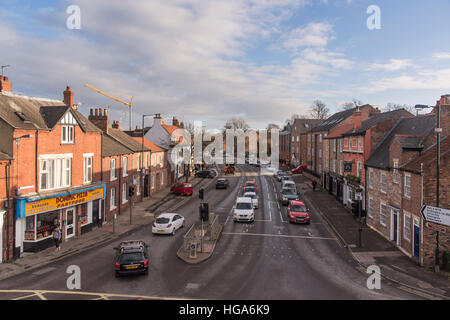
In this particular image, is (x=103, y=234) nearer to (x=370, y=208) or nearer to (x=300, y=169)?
(x=370, y=208)

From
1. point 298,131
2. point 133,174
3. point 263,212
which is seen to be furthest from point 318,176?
point 133,174

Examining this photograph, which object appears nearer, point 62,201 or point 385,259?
point 385,259

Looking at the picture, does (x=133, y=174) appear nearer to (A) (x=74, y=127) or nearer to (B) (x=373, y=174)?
(A) (x=74, y=127)

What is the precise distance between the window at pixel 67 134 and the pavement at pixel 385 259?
21104 millimetres

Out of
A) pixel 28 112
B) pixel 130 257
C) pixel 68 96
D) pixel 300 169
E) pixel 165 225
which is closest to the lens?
pixel 130 257

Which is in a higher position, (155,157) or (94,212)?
(155,157)

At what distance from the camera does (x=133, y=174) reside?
1476 inches

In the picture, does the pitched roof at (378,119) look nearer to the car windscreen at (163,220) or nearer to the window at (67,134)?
the car windscreen at (163,220)

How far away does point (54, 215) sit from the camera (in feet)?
73.7

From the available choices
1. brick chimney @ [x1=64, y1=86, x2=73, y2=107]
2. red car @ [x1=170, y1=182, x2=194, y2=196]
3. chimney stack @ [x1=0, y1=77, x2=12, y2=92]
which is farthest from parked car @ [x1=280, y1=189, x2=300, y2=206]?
chimney stack @ [x1=0, y1=77, x2=12, y2=92]

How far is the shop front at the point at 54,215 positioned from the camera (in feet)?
64.5

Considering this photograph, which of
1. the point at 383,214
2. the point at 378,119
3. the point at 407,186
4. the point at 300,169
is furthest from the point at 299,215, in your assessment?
the point at 300,169

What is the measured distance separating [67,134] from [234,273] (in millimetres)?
15558

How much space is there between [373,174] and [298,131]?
179 feet
